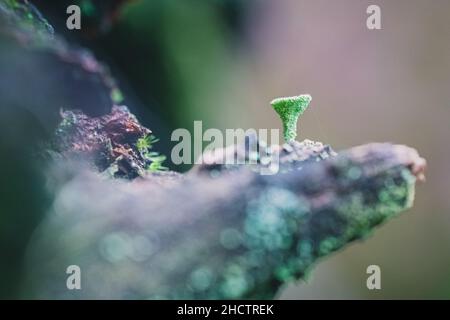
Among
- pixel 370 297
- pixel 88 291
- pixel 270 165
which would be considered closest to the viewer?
pixel 88 291

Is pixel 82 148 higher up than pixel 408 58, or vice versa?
pixel 408 58

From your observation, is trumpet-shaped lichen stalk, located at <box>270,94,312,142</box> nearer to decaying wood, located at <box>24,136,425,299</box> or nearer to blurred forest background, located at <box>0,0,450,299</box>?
decaying wood, located at <box>24,136,425,299</box>

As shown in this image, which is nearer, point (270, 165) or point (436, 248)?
point (270, 165)

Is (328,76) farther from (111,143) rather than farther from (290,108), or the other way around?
(111,143)

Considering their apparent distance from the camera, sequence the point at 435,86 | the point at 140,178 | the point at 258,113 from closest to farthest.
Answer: the point at 140,178, the point at 258,113, the point at 435,86

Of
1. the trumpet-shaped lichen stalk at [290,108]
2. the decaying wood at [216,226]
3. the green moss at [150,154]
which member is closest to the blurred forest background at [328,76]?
the green moss at [150,154]

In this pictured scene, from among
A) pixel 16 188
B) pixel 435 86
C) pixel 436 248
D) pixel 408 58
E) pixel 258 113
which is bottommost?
pixel 436 248

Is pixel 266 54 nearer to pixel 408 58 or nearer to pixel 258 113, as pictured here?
pixel 258 113

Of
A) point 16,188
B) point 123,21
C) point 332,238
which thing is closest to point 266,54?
point 123,21
